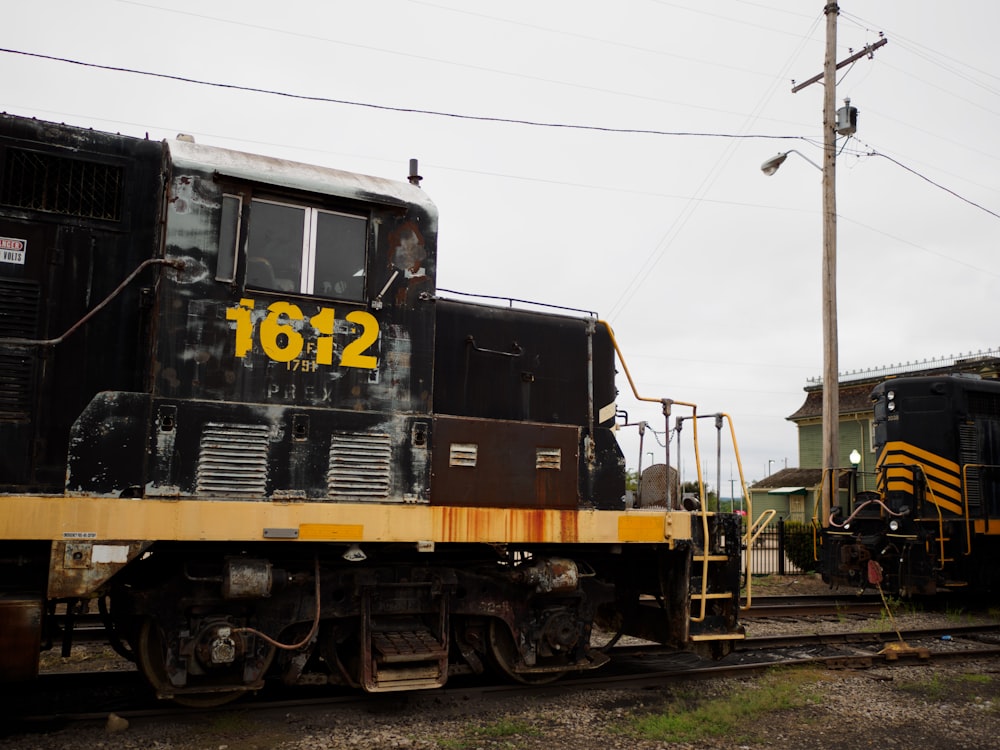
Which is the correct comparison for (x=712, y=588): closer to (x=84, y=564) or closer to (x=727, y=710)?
(x=727, y=710)

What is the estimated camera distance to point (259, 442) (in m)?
5.25

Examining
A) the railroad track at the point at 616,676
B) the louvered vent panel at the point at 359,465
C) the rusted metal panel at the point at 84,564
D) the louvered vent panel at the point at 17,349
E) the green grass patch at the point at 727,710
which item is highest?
the louvered vent panel at the point at 17,349

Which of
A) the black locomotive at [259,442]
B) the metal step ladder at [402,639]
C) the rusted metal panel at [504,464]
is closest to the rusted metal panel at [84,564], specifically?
the black locomotive at [259,442]

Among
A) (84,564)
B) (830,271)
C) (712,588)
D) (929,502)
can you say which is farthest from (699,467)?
(830,271)

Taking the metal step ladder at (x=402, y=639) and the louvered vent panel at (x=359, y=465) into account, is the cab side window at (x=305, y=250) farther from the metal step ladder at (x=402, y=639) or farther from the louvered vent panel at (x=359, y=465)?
the metal step ladder at (x=402, y=639)

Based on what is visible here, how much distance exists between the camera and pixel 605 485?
6.45m

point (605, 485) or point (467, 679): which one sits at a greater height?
point (605, 485)

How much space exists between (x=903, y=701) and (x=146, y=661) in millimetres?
6105

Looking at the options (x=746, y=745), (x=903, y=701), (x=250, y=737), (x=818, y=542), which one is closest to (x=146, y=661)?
(x=250, y=737)

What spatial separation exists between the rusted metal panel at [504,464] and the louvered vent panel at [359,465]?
39 cm

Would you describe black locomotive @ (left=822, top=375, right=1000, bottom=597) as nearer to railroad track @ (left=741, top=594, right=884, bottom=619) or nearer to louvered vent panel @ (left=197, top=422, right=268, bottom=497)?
railroad track @ (left=741, top=594, right=884, bottom=619)

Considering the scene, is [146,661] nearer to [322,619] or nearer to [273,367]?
[322,619]

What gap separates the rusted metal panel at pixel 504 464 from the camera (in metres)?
5.80

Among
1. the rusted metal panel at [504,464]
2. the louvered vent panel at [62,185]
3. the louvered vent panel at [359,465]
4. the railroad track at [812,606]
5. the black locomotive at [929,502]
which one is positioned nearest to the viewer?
the louvered vent panel at [62,185]
